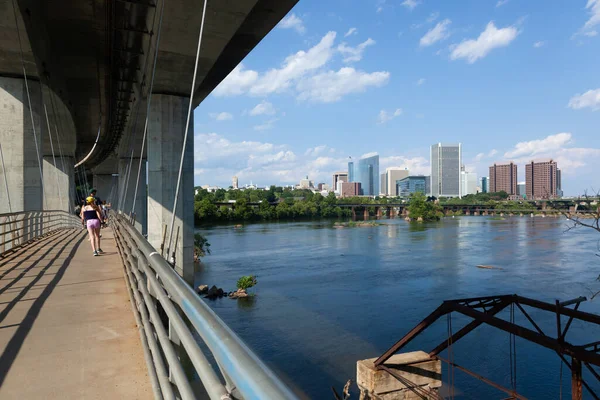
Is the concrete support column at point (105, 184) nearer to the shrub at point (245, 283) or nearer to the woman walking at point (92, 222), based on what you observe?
the shrub at point (245, 283)

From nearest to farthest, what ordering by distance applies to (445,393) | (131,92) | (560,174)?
(445,393), (131,92), (560,174)

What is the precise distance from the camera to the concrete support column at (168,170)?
14.9m

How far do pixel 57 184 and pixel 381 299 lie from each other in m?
21.4

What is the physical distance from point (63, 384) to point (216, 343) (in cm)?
255

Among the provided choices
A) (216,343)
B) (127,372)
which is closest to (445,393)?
(127,372)

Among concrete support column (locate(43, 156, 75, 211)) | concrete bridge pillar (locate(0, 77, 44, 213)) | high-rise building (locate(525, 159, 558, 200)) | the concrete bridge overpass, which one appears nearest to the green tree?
high-rise building (locate(525, 159, 558, 200))

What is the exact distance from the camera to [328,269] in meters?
31.6

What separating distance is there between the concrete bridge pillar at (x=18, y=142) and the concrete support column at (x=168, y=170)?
3.62 meters

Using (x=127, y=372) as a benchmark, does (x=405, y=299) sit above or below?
below

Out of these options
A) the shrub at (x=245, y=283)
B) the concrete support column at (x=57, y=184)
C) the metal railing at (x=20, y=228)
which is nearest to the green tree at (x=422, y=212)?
the shrub at (x=245, y=283)

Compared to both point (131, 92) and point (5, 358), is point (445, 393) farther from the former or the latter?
point (131, 92)

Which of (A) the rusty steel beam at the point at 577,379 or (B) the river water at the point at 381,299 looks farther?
(B) the river water at the point at 381,299

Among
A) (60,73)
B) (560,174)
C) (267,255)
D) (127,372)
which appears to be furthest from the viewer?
(560,174)

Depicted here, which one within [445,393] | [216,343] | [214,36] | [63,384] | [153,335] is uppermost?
[214,36]
